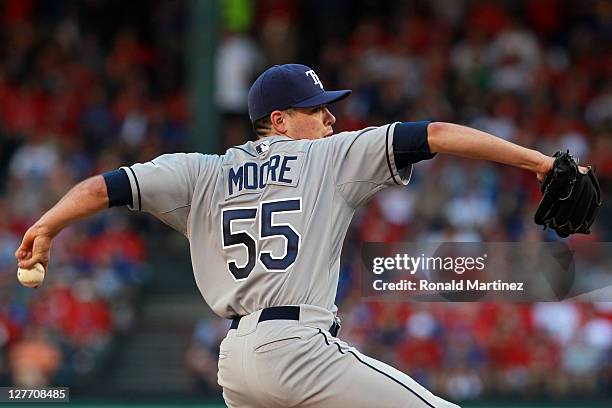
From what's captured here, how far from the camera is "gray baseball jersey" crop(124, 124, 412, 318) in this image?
10.9 ft

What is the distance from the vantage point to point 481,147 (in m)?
3.10

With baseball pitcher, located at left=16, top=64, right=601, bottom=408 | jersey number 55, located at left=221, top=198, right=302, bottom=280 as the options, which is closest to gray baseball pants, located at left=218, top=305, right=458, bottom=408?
baseball pitcher, located at left=16, top=64, right=601, bottom=408

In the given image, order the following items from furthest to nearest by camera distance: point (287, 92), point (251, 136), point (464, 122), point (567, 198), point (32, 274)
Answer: point (251, 136) < point (464, 122) < point (287, 92) < point (32, 274) < point (567, 198)

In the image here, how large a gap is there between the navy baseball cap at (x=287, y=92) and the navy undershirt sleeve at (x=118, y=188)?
1.73 ft

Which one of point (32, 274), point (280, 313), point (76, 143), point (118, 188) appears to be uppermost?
point (76, 143)

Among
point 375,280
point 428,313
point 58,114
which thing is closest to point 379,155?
point 375,280

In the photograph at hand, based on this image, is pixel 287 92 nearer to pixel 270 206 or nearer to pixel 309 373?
pixel 270 206

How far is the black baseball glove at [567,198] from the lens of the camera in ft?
10.5

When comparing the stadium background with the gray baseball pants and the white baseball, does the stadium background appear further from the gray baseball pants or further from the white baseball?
the white baseball

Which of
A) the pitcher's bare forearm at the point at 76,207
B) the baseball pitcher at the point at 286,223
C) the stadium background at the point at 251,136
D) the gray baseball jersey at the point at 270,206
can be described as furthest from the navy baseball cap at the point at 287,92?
the stadium background at the point at 251,136

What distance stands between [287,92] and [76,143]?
8.78 metres

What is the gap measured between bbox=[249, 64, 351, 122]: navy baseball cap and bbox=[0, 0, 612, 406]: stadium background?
4.50 meters

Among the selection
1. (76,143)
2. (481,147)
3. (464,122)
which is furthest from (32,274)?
(76,143)

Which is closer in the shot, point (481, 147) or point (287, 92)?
point (481, 147)
